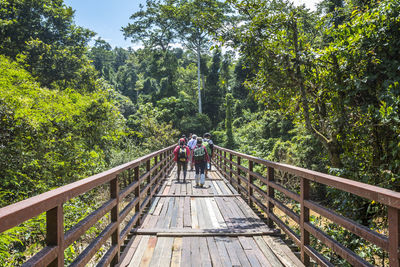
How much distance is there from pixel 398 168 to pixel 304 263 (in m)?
2.16

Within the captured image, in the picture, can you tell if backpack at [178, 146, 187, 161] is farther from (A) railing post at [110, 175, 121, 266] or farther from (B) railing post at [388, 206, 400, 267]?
(B) railing post at [388, 206, 400, 267]

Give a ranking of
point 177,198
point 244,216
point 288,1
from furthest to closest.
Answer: point 177,198 < point 288,1 < point 244,216

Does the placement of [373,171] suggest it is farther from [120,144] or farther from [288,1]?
[120,144]

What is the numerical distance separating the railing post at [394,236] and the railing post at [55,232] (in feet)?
7.26

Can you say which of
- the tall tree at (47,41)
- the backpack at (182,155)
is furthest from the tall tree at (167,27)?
the backpack at (182,155)

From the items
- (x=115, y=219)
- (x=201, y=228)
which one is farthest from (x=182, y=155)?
(x=115, y=219)

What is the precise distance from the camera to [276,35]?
18.7 ft

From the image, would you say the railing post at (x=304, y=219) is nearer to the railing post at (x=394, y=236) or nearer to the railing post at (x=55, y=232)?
the railing post at (x=394, y=236)

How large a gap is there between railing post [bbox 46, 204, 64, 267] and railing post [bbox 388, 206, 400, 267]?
221cm

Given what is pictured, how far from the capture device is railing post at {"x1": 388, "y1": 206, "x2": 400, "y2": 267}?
1697 mm

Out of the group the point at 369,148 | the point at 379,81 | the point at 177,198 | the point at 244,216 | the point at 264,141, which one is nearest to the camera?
the point at 379,81

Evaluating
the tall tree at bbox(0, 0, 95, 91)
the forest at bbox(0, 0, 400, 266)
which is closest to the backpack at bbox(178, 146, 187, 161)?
the forest at bbox(0, 0, 400, 266)

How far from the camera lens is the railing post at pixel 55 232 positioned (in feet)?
5.82

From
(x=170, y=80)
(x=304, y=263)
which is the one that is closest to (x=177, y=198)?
(x=304, y=263)
